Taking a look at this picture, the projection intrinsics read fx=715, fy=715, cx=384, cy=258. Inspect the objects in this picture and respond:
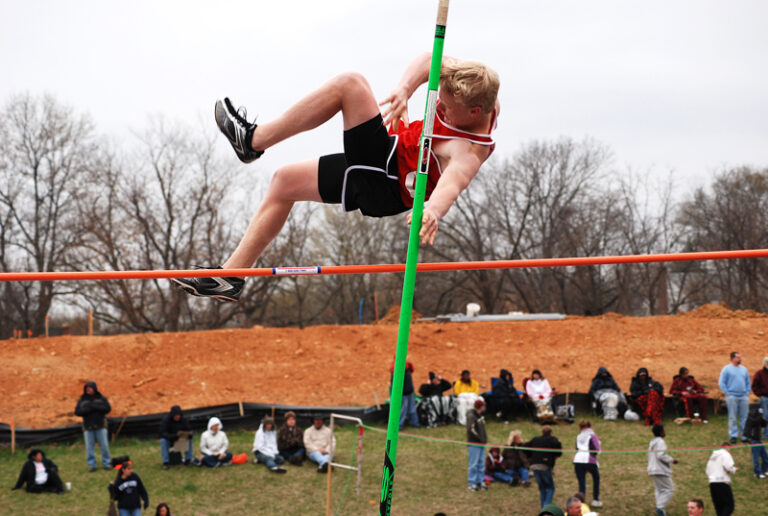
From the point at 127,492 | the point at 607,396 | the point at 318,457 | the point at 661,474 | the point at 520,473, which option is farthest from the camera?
the point at 607,396

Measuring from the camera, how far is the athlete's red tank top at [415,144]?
11.3ft

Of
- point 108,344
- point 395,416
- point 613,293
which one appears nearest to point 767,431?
point 395,416

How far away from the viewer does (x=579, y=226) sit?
96.4ft

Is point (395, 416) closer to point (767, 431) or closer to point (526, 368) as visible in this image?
point (767, 431)

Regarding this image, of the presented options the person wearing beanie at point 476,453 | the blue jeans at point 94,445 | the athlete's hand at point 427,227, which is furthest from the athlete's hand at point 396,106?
the blue jeans at point 94,445

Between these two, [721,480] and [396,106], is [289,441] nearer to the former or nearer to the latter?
[721,480]

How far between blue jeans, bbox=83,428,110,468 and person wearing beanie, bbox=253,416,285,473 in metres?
2.54

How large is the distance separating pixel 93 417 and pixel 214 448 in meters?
2.12

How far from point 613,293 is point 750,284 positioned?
5331 mm

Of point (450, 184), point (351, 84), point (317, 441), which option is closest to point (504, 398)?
point (317, 441)

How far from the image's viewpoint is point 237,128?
3.56 m

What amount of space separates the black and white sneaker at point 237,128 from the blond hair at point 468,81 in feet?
3.32

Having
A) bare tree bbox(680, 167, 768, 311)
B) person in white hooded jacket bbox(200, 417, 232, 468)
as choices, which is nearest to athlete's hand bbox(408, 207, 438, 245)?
person in white hooded jacket bbox(200, 417, 232, 468)

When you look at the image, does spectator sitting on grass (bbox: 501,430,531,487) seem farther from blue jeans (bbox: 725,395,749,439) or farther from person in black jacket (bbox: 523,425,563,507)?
blue jeans (bbox: 725,395,749,439)
